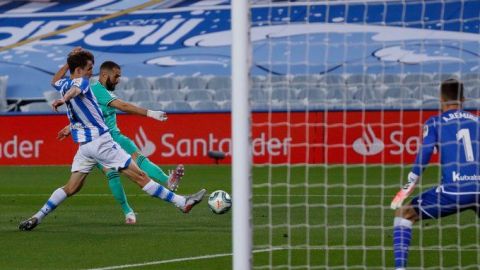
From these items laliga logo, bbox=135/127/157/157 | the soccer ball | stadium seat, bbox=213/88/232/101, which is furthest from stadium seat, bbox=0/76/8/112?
the soccer ball

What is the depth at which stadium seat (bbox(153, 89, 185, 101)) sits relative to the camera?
26.6 m

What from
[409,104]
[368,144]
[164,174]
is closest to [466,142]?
[164,174]

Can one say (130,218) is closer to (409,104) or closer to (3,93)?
(409,104)

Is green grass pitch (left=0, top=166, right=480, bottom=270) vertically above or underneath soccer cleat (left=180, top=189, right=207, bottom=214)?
underneath

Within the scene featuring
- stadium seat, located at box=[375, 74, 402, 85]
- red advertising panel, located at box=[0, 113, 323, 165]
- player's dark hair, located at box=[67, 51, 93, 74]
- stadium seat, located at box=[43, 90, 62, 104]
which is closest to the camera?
player's dark hair, located at box=[67, 51, 93, 74]

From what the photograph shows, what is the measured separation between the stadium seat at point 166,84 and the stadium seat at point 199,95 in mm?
815

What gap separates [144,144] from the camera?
75.2 ft

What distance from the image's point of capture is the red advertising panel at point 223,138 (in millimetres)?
21031

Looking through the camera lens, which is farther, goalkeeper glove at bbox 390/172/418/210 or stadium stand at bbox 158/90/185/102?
stadium stand at bbox 158/90/185/102

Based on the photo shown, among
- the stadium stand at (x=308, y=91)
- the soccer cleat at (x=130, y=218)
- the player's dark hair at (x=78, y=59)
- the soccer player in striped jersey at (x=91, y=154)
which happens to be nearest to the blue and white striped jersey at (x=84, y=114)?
the soccer player in striped jersey at (x=91, y=154)

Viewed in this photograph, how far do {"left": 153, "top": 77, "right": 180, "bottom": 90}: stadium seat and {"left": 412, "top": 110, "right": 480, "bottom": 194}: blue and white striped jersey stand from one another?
18949mm

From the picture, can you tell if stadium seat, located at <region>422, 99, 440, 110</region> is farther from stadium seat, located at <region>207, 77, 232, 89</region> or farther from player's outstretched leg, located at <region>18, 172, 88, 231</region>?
player's outstretched leg, located at <region>18, 172, 88, 231</region>

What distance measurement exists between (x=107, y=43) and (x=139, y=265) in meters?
22.8

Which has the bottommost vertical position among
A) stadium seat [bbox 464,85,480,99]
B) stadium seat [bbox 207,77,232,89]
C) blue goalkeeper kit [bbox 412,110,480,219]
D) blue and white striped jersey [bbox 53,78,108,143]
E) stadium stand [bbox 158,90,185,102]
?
blue goalkeeper kit [bbox 412,110,480,219]
